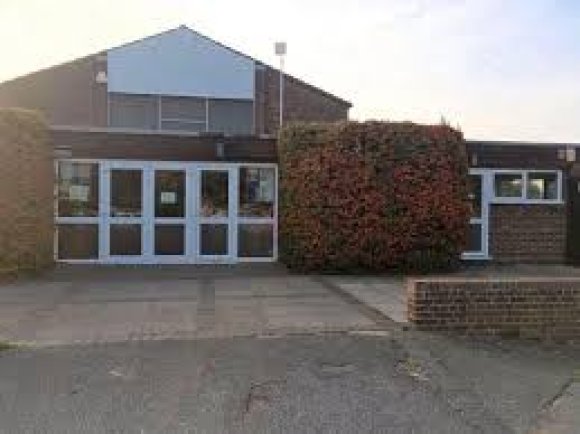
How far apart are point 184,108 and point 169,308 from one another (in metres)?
16.8

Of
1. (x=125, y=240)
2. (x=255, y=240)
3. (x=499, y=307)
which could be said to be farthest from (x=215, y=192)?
(x=499, y=307)

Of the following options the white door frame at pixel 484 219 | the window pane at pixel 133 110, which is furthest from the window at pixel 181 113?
the white door frame at pixel 484 219

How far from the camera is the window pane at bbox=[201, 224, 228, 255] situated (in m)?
20.6

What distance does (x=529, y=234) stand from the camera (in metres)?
21.9

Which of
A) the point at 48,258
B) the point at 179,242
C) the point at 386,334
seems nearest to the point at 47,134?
the point at 48,258

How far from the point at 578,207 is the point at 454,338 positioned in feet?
39.4

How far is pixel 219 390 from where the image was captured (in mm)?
8500

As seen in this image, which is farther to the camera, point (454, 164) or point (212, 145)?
point (212, 145)

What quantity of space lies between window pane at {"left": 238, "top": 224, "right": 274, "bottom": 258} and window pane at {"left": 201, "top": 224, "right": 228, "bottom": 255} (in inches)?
12.6

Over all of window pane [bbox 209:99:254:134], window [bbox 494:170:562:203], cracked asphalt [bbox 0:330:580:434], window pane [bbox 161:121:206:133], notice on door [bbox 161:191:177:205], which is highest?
window pane [bbox 209:99:254:134]

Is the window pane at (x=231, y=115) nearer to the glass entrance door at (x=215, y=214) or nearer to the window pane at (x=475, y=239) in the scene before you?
the glass entrance door at (x=215, y=214)

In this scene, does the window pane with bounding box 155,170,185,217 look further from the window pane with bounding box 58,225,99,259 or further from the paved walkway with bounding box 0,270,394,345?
the paved walkway with bounding box 0,270,394,345

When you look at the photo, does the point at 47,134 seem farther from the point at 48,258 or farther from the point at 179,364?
the point at 179,364

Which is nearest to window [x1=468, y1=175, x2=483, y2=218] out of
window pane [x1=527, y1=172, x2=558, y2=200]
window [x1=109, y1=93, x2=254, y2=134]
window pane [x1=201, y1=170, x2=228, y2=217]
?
window pane [x1=527, y1=172, x2=558, y2=200]
